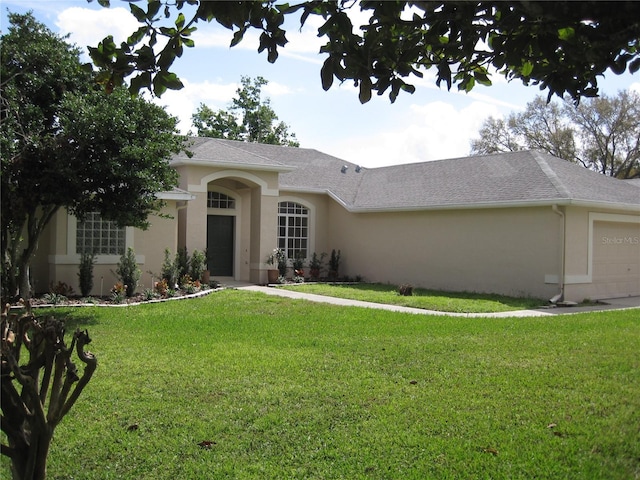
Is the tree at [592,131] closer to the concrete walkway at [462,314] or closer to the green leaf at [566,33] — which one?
the concrete walkway at [462,314]

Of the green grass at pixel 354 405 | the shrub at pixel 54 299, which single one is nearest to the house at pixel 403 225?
the shrub at pixel 54 299

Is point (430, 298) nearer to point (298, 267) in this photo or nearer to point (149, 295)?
point (298, 267)

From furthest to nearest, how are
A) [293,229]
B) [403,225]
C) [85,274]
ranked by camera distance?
[293,229], [403,225], [85,274]

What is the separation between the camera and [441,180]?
21.2 meters

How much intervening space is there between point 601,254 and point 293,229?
1033 centimetres

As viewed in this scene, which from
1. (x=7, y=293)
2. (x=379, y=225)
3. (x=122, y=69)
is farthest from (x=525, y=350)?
(x=379, y=225)

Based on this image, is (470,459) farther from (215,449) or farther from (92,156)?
(92,156)

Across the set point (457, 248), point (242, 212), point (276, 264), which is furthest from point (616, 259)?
point (242, 212)

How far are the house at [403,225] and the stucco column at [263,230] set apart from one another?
35 millimetres

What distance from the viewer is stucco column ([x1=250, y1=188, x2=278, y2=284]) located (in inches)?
795

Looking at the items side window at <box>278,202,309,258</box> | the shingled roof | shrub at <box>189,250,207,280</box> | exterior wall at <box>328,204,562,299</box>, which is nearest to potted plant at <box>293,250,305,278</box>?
side window at <box>278,202,309,258</box>

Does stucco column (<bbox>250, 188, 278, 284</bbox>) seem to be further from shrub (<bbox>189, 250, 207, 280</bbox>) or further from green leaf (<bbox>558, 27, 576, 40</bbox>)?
green leaf (<bbox>558, 27, 576, 40</bbox>)

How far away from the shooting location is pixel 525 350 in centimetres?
909

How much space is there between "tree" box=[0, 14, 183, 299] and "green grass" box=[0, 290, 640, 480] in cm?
280
